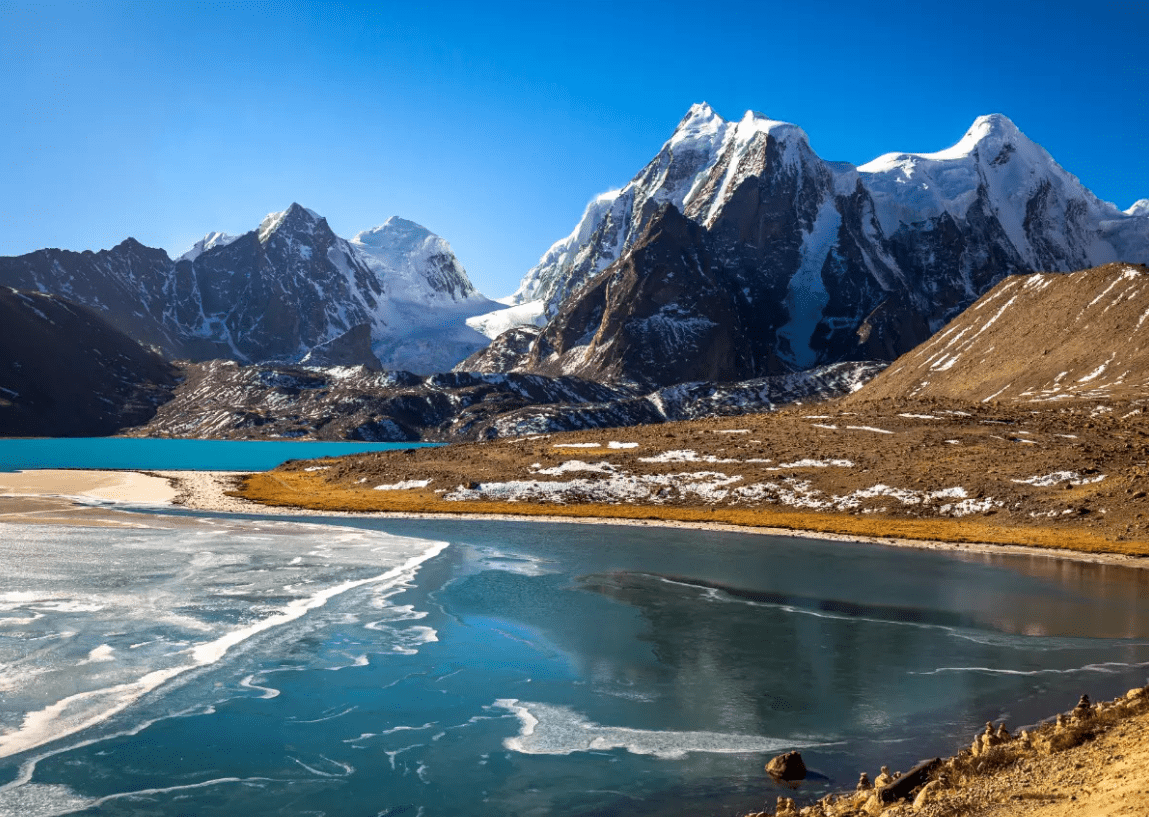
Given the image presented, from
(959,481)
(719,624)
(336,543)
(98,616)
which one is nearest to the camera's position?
(98,616)

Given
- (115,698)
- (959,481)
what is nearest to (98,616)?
(115,698)

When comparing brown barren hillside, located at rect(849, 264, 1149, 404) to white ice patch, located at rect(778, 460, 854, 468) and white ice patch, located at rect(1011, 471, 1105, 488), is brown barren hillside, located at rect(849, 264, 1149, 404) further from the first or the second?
white ice patch, located at rect(778, 460, 854, 468)

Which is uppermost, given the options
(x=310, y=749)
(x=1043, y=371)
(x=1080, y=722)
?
(x=1043, y=371)

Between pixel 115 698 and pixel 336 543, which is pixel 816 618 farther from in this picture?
pixel 336 543

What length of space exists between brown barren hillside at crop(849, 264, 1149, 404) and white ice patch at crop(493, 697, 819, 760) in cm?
8763

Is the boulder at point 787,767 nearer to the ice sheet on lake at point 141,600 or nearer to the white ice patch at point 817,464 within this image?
the ice sheet on lake at point 141,600

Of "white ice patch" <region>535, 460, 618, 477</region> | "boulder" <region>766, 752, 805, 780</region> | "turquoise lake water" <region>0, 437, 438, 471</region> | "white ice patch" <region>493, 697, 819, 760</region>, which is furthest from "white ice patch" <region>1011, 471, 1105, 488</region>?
"turquoise lake water" <region>0, 437, 438, 471</region>

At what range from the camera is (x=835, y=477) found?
77625mm

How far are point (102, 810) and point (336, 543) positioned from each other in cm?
3925

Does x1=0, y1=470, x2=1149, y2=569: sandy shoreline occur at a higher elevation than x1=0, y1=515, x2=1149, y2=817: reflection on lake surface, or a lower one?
higher

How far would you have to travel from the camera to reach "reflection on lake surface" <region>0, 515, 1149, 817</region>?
709 inches

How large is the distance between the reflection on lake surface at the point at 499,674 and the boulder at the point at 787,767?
0.45 meters

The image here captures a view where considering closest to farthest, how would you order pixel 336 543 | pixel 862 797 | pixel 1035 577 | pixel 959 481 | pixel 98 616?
pixel 862 797, pixel 98 616, pixel 1035 577, pixel 336 543, pixel 959 481

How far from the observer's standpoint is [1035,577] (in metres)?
46.6
